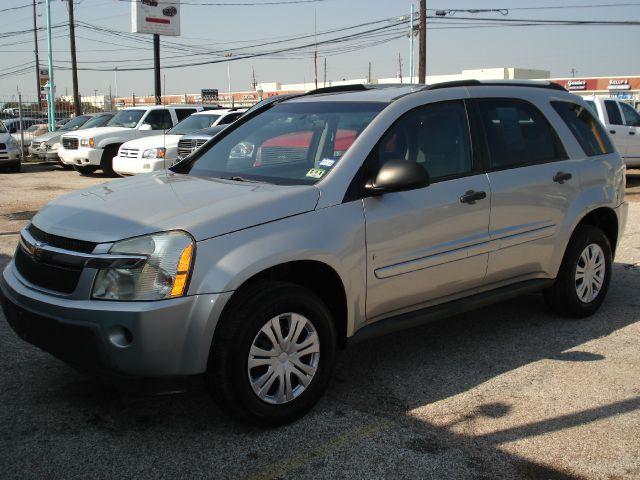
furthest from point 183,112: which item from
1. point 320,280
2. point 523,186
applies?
point 320,280

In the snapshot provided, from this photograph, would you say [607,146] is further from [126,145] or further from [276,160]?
[126,145]

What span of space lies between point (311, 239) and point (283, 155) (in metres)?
0.95

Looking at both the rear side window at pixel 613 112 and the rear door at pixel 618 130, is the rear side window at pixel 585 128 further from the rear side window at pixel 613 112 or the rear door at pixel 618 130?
the rear side window at pixel 613 112

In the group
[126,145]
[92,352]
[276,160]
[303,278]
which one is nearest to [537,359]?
[303,278]

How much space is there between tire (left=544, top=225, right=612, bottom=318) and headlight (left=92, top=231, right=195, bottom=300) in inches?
128

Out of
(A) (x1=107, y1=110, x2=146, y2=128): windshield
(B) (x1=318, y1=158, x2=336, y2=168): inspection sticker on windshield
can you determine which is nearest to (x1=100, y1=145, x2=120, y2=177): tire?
(A) (x1=107, y1=110, x2=146, y2=128): windshield

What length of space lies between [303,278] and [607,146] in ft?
10.7

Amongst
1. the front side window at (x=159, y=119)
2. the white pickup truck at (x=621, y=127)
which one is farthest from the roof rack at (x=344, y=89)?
the front side window at (x=159, y=119)

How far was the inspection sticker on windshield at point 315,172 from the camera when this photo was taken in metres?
3.99

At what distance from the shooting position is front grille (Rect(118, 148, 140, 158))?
48.0 ft

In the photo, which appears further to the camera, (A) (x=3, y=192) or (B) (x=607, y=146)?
(A) (x=3, y=192)

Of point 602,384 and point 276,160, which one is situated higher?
point 276,160

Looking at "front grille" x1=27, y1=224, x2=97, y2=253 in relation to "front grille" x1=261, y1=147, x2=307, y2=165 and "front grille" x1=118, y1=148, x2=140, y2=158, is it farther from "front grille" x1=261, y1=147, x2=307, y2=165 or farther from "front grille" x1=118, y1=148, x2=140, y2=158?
"front grille" x1=118, y1=148, x2=140, y2=158

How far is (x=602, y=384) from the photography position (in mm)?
4242
